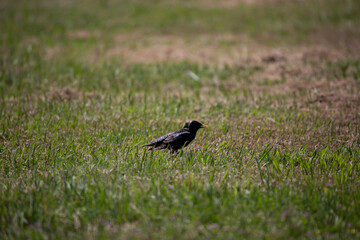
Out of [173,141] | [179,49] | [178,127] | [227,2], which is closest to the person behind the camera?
[173,141]

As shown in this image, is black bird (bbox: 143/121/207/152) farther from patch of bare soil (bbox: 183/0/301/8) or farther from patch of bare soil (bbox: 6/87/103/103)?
patch of bare soil (bbox: 183/0/301/8)

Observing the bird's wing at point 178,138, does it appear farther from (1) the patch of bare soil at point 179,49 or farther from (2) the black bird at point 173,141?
(1) the patch of bare soil at point 179,49

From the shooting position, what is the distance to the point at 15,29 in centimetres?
1525

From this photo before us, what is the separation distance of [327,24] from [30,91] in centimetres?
1302

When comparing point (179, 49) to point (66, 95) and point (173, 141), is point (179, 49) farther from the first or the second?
point (173, 141)

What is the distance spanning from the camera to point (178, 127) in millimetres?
6402

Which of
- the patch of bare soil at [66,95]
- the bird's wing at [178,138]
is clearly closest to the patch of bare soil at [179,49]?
the patch of bare soil at [66,95]

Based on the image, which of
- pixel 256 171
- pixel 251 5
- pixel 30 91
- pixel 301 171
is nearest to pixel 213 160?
pixel 256 171

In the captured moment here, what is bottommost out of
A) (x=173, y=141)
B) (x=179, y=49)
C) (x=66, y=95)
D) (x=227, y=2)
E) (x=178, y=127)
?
(x=178, y=127)

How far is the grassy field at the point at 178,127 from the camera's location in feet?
11.5

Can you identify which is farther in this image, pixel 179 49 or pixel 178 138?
pixel 179 49

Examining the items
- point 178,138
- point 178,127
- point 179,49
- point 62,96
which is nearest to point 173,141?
point 178,138

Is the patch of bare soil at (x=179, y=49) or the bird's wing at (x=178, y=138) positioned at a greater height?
the patch of bare soil at (x=179, y=49)

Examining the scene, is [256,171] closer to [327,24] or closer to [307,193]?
[307,193]
